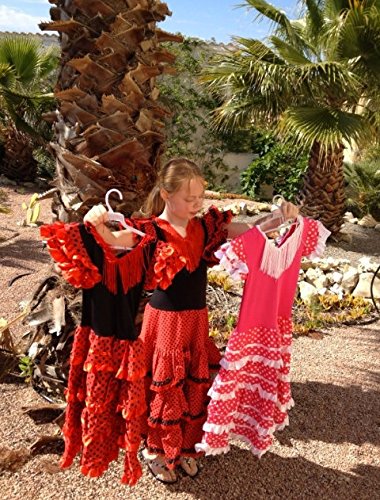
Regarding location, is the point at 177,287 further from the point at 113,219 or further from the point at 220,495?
the point at 220,495

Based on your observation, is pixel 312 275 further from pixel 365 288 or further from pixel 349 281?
pixel 365 288

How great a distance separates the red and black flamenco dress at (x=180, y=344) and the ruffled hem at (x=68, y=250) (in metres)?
0.30

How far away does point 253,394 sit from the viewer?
2.29m

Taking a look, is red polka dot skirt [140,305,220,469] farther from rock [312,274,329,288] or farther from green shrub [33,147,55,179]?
green shrub [33,147,55,179]

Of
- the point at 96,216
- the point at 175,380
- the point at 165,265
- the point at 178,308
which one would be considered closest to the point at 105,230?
the point at 96,216

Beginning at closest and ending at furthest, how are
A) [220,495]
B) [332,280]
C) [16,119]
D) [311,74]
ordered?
1. [220,495]
2. [332,280]
3. [311,74]
4. [16,119]

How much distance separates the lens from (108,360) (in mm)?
2031

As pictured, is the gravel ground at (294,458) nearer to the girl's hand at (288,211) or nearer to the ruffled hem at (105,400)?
the ruffled hem at (105,400)

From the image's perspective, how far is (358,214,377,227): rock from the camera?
28.7ft

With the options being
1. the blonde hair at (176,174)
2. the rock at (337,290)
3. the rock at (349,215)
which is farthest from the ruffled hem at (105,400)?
the rock at (349,215)

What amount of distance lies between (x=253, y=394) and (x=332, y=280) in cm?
352

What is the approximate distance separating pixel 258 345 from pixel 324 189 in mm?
5830

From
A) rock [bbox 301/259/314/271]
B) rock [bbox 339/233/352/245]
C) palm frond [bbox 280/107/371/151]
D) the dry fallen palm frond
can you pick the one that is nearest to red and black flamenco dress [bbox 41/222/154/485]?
the dry fallen palm frond

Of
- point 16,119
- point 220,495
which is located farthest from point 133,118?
point 16,119
